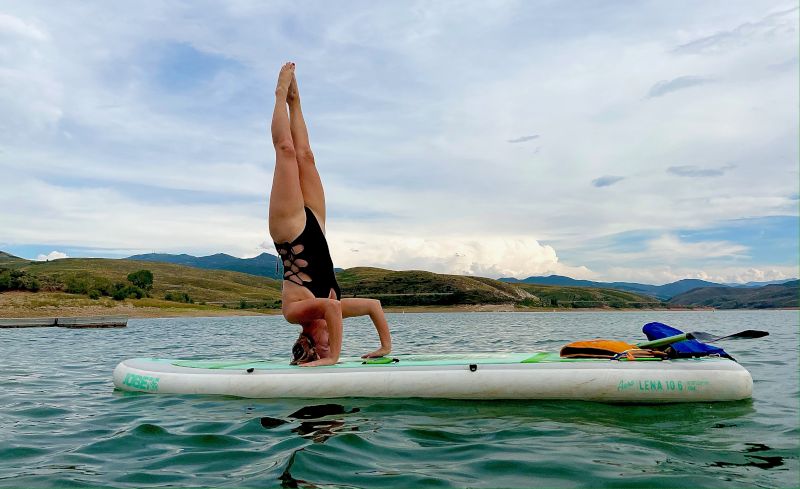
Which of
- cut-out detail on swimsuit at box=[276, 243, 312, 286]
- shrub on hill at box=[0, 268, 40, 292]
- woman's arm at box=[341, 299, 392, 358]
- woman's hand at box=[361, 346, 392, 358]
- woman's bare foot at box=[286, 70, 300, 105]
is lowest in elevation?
woman's hand at box=[361, 346, 392, 358]

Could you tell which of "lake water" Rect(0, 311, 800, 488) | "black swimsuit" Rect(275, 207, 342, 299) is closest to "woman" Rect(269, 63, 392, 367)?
"black swimsuit" Rect(275, 207, 342, 299)

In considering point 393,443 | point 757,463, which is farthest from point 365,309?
point 757,463

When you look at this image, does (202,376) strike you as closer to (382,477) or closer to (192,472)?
(192,472)

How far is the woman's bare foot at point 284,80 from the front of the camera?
8.88m

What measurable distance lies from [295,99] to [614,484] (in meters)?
7.07

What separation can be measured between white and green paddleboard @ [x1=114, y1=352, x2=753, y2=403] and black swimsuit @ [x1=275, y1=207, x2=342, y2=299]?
1253mm

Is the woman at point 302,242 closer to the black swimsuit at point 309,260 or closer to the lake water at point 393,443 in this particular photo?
the black swimsuit at point 309,260

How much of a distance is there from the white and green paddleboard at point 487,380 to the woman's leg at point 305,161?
241 centimetres

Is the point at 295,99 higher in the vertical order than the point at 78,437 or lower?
higher

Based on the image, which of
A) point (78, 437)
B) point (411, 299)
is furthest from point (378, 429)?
point (411, 299)

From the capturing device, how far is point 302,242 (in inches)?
350

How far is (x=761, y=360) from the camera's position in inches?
563

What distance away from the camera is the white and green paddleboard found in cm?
777

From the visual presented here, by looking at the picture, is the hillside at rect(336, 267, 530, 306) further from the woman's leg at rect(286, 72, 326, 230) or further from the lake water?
the lake water
